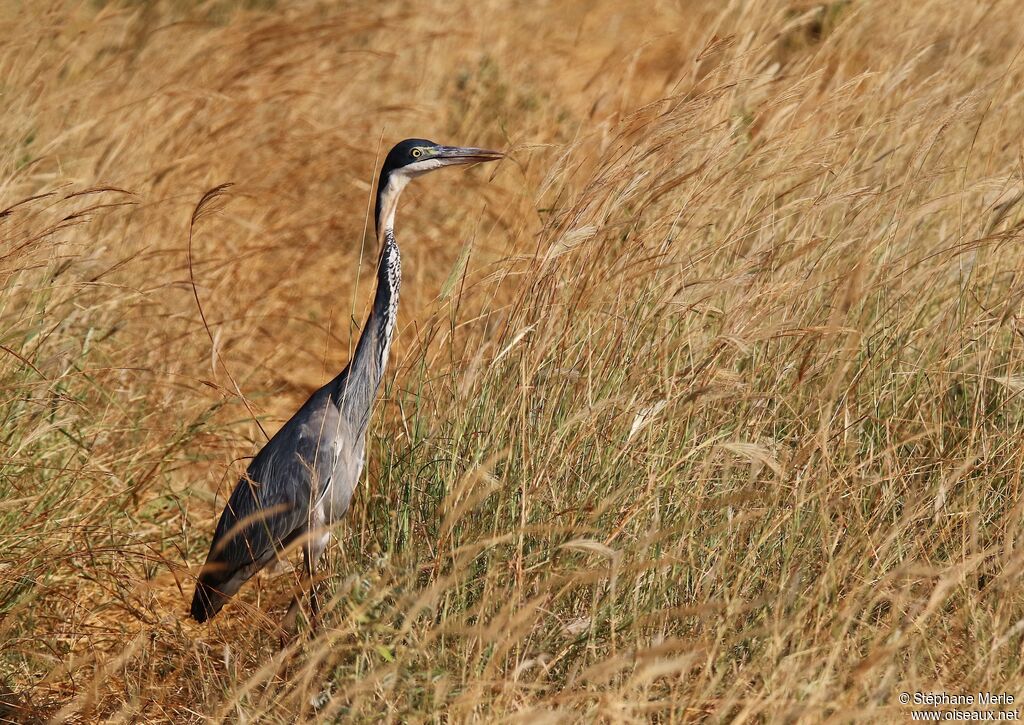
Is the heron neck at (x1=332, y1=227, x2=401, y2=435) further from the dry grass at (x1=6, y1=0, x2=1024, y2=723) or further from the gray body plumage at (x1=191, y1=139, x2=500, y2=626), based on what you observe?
the dry grass at (x1=6, y1=0, x2=1024, y2=723)

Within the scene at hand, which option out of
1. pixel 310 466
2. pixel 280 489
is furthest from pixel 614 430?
pixel 280 489

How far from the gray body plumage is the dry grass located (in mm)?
121

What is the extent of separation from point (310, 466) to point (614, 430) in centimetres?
103

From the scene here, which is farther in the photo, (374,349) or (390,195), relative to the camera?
(390,195)

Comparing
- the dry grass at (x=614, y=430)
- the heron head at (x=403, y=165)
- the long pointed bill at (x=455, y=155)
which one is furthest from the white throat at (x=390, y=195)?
the dry grass at (x=614, y=430)

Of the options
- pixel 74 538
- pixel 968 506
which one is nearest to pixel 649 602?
pixel 968 506

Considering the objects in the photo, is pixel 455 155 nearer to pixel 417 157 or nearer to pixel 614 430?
pixel 417 157

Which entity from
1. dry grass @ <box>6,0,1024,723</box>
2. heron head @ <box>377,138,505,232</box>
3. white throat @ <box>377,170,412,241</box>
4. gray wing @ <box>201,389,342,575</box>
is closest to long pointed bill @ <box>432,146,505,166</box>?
heron head @ <box>377,138,505,232</box>

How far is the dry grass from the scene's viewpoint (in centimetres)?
265

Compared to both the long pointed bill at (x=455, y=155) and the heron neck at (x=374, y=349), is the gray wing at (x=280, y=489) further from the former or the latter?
the long pointed bill at (x=455, y=155)

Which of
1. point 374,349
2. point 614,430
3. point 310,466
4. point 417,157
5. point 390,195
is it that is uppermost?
point 417,157

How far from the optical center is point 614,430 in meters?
3.03

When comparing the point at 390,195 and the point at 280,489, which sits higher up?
the point at 390,195

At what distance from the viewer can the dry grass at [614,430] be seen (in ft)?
8.70
